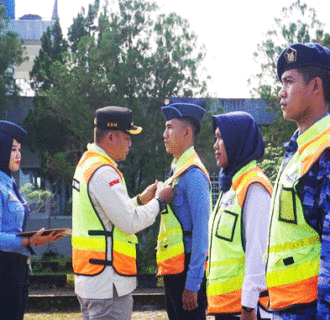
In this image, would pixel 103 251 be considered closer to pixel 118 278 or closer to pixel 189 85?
pixel 118 278

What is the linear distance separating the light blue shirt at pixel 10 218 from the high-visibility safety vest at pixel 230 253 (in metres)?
1.71

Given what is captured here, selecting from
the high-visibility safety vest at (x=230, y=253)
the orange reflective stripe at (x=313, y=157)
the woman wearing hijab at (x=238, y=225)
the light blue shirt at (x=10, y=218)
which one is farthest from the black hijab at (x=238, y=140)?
the light blue shirt at (x=10, y=218)

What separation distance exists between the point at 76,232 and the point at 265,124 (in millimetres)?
13114

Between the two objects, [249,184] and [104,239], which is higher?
[249,184]

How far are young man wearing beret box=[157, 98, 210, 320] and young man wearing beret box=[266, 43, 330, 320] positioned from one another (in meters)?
1.30

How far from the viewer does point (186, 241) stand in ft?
12.2

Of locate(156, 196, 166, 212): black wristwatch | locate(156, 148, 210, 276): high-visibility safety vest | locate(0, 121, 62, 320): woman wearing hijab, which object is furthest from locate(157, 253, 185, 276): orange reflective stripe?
locate(0, 121, 62, 320): woman wearing hijab

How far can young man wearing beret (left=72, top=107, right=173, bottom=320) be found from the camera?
326cm

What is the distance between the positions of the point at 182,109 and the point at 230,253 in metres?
1.44

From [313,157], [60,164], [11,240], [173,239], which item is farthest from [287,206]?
[60,164]

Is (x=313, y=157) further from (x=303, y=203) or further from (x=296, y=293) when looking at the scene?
(x=296, y=293)

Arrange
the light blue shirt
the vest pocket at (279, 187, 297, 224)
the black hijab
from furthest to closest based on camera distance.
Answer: the light blue shirt → the black hijab → the vest pocket at (279, 187, 297, 224)

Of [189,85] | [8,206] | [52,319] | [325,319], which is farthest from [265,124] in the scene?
[325,319]

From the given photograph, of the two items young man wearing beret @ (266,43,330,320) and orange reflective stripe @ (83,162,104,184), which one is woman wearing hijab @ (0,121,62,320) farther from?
young man wearing beret @ (266,43,330,320)
